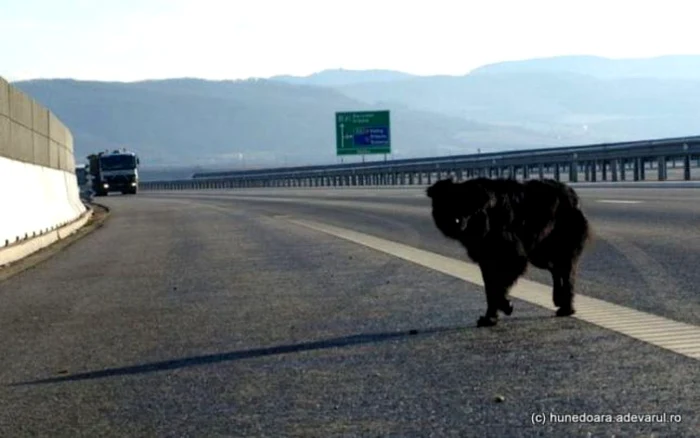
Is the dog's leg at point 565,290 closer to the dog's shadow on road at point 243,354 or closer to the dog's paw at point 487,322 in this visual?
the dog's paw at point 487,322

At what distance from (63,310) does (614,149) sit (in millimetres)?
34911

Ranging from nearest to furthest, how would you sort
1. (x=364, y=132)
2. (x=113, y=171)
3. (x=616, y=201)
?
(x=616, y=201) → (x=113, y=171) → (x=364, y=132)

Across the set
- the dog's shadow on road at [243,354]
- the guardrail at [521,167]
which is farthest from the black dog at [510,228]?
the guardrail at [521,167]

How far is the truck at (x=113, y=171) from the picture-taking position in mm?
76250

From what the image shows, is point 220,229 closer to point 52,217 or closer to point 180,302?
point 52,217

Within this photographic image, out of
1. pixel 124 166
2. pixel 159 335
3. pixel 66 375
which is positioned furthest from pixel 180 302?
pixel 124 166

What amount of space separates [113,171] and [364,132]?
15.5 meters

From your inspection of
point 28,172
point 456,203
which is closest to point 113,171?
point 28,172

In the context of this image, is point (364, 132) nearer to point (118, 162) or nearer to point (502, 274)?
point (118, 162)

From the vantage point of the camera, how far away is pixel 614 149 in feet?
145

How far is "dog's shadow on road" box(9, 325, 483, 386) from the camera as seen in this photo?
770cm

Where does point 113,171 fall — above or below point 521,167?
below

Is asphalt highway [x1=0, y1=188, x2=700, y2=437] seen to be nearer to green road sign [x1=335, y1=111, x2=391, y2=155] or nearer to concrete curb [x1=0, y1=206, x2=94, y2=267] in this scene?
concrete curb [x1=0, y1=206, x2=94, y2=267]

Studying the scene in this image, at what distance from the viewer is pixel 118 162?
7669 cm
